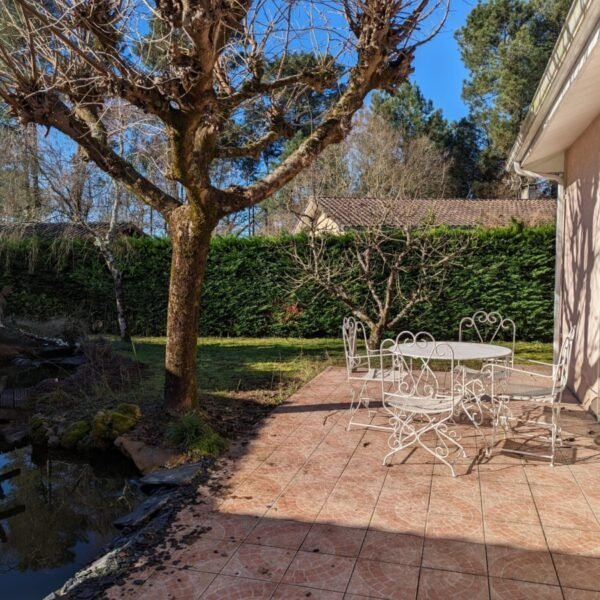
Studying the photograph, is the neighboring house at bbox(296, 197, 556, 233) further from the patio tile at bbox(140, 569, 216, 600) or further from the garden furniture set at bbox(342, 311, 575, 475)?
the patio tile at bbox(140, 569, 216, 600)

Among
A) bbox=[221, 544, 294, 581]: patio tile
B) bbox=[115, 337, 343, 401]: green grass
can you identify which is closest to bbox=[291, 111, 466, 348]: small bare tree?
bbox=[115, 337, 343, 401]: green grass

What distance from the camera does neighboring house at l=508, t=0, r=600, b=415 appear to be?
165 inches

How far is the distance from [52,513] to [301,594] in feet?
9.15

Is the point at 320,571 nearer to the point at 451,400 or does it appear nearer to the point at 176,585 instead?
the point at 176,585

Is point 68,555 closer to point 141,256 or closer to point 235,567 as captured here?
point 235,567

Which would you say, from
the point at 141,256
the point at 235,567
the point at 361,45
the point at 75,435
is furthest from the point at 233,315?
the point at 235,567

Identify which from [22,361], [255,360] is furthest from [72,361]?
[255,360]

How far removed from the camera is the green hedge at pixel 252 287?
12.0 metres

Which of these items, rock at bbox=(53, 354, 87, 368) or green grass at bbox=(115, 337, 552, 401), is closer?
green grass at bbox=(115, 337, 552, 401)

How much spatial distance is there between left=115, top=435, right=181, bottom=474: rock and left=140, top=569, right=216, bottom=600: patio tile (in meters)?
1.94

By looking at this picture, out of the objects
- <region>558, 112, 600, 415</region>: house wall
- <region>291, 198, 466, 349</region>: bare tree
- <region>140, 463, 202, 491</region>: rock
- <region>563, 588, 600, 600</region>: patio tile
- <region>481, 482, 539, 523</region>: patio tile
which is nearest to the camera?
<region>563, 588, 600, 600</region>: patio tile

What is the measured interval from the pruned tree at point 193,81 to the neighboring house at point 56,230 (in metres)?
5.77

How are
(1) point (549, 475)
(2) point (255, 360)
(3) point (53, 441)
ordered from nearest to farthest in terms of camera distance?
1. (1) point (549, 475)
2. (3) point (53, 441)
3. (2) point (255, 360)

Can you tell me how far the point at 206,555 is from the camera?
122 inches
